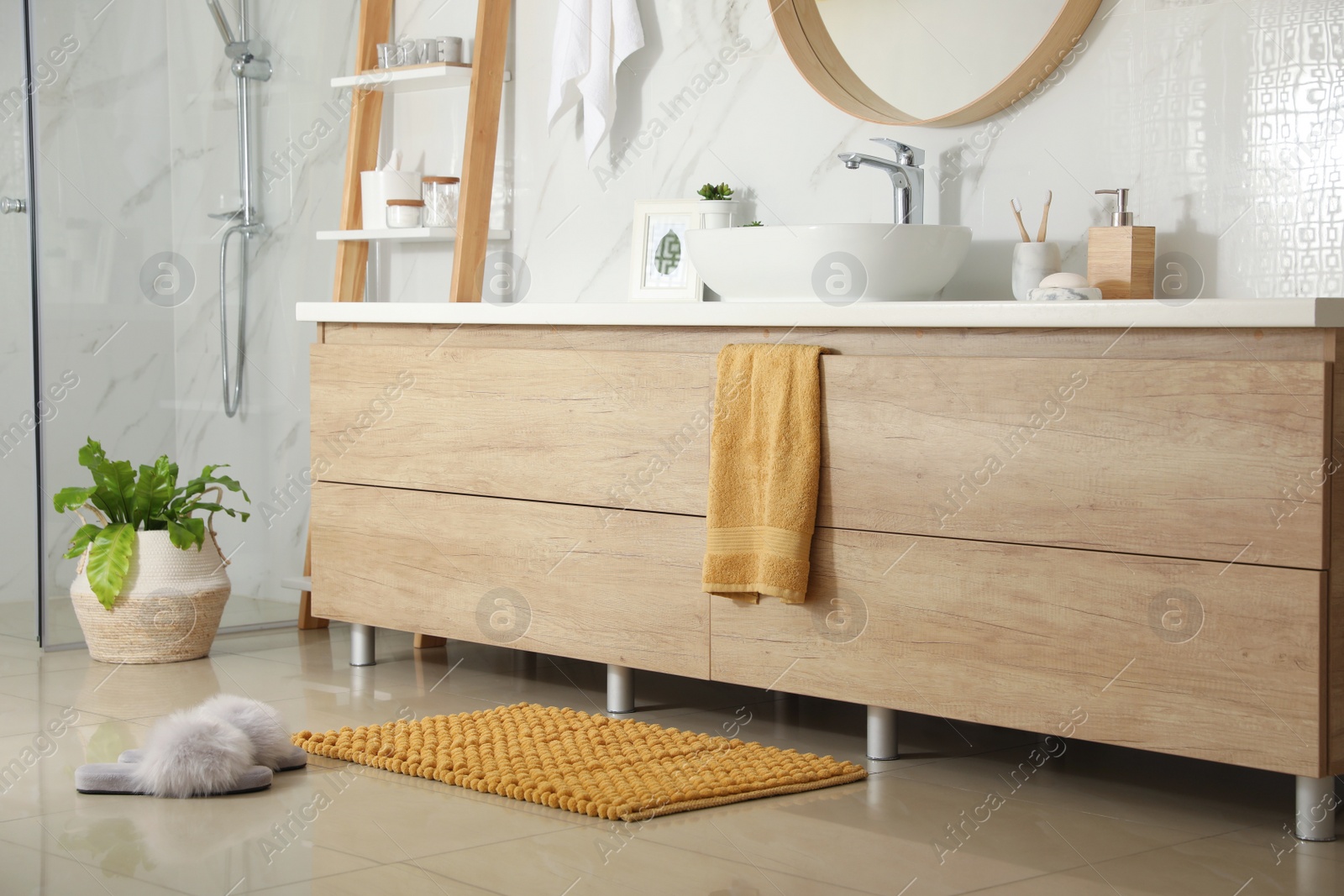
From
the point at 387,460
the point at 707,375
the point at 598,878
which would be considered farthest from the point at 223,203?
the point at 598,878

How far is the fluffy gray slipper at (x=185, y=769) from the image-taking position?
2.14m

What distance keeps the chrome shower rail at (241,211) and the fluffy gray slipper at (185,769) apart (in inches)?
59.7

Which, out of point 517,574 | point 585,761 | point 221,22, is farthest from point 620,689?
point 221,22

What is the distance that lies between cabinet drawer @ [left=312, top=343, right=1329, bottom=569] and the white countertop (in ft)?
0.19

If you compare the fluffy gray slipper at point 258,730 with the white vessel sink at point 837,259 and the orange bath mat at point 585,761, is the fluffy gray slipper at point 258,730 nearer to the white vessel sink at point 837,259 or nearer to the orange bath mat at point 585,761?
the orange bath mat at point 585,761

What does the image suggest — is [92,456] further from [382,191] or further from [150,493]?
[382,191]

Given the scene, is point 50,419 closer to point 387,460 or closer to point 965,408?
point 387,460

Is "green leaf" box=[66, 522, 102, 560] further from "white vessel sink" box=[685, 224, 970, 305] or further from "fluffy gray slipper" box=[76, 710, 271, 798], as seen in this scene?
"white vessel sink" box=[685, 224, 970, 305]

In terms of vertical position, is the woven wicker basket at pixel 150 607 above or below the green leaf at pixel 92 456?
below

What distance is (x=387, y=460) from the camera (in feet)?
9.83

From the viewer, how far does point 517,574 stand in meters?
2.79

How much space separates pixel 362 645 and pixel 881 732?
1277 millimetres

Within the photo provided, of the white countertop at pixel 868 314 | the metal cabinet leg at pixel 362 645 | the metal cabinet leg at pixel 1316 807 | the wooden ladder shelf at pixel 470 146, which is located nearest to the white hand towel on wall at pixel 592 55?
the wooden ladder shelf at pixel 470 146

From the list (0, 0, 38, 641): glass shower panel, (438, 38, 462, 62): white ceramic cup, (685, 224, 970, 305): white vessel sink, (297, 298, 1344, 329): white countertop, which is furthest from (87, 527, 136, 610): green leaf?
(685, 224, 970, 305): white vessel sink
